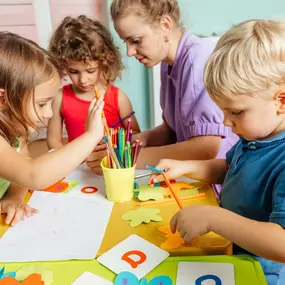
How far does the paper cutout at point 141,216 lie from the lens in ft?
2.21

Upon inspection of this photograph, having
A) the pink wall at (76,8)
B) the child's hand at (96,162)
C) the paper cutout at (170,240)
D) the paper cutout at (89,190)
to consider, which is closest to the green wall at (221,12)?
the pink wall at (76,8)

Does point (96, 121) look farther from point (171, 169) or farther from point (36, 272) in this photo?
point (36, 272)

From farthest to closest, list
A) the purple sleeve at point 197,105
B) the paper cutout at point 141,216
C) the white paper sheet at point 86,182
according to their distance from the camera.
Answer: the purple sleeve at point 197,105
the white paper sheet at point 86,182
the paper cutout at point 141,216

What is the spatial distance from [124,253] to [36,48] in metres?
0.46

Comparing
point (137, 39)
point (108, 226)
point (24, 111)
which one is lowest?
point (108, 226)

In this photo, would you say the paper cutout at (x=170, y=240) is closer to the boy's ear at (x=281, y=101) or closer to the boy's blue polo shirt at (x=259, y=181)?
the boy's blue polo shirt at (x=259, y=181)

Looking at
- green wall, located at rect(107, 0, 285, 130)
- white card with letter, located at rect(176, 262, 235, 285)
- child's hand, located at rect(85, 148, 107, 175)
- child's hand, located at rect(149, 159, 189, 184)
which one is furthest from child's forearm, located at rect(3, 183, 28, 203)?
green wall, located at rect(107, 0, 285, 130)

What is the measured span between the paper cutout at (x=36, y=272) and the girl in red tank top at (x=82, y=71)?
0.76 meters

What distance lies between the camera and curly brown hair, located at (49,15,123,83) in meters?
1.23

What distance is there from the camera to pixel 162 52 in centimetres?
103

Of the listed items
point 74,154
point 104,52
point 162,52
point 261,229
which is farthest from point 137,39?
point 261,229

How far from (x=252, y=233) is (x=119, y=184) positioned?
0.92 feet

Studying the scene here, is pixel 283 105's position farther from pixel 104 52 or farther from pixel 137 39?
pixel 104 52

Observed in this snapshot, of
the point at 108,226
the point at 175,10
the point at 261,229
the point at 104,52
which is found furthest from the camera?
the point at 104,52
